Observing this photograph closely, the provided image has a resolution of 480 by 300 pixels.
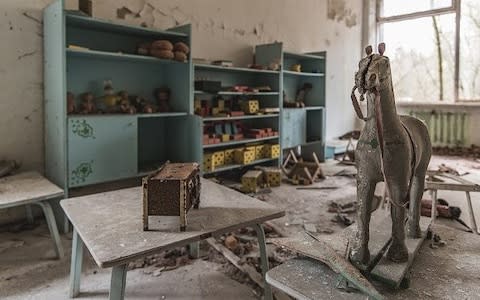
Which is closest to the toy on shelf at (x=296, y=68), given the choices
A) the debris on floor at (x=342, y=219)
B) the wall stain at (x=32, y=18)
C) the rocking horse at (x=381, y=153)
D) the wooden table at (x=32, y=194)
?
the debris on floor at (x=342, y=219)

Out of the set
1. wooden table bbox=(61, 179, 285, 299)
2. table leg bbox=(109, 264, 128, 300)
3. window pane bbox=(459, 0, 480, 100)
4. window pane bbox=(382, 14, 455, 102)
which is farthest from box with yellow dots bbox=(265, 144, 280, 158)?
window pane bbox=(459, 0, 480, 100)

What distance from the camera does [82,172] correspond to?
2.94m

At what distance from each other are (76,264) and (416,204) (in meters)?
1.61

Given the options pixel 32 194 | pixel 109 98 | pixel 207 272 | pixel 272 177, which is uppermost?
pixel 109 98

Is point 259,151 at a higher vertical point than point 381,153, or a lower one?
lower

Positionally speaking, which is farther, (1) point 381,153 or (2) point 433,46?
(2) point 433,46

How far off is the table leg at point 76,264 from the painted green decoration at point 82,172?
115 cm

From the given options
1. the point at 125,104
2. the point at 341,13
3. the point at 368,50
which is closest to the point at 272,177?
the point at 125,104

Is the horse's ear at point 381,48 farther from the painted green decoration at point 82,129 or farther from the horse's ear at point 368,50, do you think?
the painted green decoration at point 82,129

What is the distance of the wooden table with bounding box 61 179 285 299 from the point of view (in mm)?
1283

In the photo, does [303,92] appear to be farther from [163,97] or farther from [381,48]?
[381,48]

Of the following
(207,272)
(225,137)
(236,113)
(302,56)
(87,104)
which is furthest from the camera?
(302,56)

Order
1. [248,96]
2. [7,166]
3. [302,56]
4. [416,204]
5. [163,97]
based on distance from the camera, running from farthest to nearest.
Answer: [302,56] < [248,96] < [163,97] < [7,166] < [416,204]

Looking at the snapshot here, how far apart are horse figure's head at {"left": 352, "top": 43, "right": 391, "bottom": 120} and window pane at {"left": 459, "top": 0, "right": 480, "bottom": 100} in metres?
6.59
